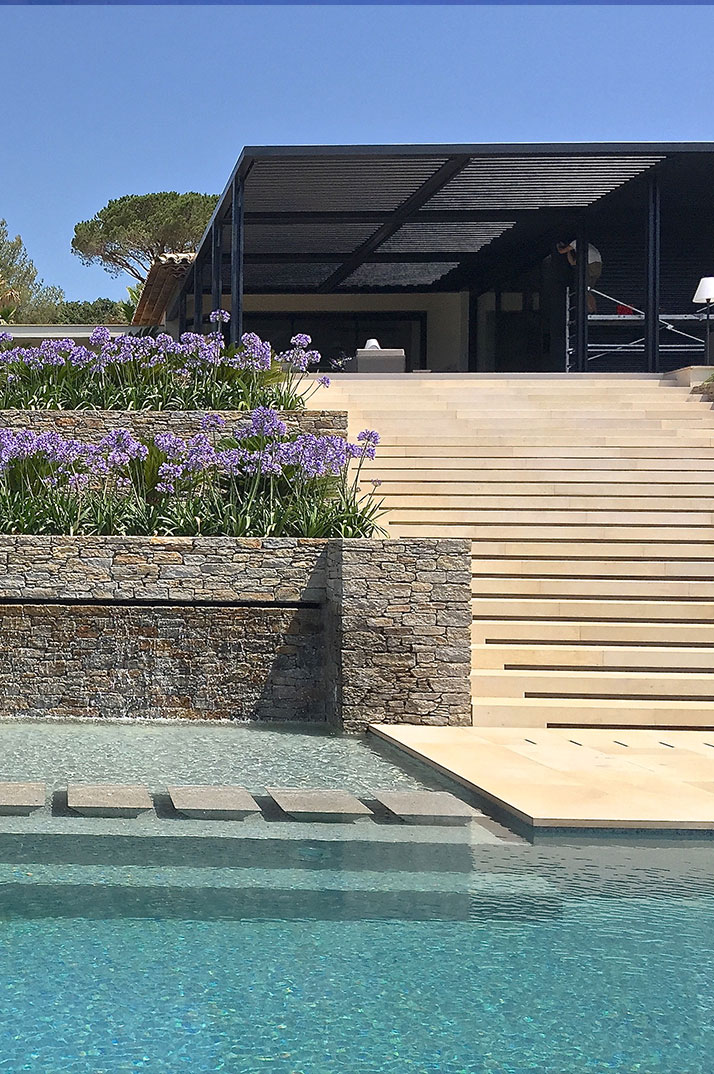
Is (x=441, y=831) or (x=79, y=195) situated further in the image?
(x=79, y=195)

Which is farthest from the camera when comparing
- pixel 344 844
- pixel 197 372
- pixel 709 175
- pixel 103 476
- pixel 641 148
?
pixel 709 175

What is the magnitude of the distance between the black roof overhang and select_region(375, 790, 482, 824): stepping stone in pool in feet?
36.3

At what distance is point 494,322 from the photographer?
23.8 meters

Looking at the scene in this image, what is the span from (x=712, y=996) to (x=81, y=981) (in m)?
1.72

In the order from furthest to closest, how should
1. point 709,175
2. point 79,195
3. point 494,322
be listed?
point 79,195, point 494,322, point 709,175

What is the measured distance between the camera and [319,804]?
4.92 m

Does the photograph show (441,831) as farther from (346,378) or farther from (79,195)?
(79,195)

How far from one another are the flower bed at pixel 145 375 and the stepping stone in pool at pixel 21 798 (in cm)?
661

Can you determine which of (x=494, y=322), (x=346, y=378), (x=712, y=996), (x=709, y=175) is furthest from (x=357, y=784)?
(x=494, y=322)

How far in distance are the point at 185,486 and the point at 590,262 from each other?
40.4 feet

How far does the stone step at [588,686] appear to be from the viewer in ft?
26.1

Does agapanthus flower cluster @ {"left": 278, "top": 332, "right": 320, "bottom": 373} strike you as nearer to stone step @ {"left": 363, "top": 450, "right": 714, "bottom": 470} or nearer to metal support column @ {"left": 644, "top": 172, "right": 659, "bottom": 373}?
stone step @ {"left": 363, "top": 450, "right": 714, "bottom": 470}

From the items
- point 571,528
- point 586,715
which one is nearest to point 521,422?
point 571,528

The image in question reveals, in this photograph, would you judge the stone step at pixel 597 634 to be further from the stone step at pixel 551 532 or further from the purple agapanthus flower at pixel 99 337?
the purple agapanthus flower at pixel 99 337
